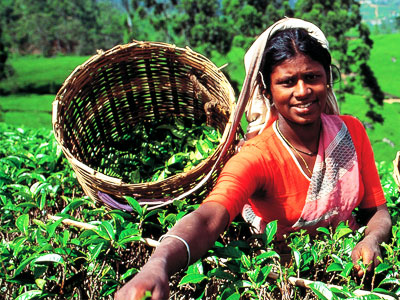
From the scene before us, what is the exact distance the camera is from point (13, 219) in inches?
72.5

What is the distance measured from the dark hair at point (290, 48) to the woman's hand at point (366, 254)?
737 millimetres

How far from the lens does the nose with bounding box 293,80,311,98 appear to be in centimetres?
159

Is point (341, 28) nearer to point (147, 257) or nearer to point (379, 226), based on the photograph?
point (379, 226)

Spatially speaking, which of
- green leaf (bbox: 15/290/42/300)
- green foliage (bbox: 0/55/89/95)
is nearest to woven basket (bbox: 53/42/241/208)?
green leaf (bbox: 15/290/42/300)

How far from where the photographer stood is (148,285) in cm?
99

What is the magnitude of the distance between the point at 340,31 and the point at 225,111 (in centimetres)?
1576

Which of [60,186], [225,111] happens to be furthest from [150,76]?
[60,186]

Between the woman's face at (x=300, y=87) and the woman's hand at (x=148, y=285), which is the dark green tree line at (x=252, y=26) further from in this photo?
the woman's hand at (x=148, y=285)

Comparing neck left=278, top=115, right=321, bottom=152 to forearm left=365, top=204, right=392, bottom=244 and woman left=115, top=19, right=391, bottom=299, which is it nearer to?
woman left=115, top=19, right=391, bottom=299

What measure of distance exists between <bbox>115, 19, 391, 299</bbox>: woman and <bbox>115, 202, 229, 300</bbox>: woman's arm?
0.36ft

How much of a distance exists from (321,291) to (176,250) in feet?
1.45

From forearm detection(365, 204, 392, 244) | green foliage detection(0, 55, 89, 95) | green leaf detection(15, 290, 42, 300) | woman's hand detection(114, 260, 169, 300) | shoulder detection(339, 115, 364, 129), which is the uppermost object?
shoulder detection(339, 115, 364, 129)

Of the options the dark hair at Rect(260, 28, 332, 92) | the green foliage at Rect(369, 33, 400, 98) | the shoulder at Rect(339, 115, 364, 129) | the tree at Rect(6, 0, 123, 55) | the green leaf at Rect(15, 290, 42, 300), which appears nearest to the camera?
the green leaf at Rect(15, 290, 42, 300)

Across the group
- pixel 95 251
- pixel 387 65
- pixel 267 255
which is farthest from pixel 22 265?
pixel 387 65
